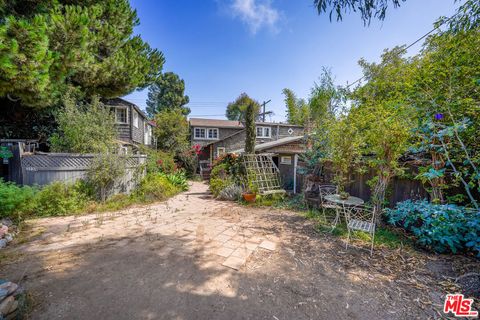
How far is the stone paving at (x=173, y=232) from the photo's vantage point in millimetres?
3637

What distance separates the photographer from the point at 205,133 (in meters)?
20.6

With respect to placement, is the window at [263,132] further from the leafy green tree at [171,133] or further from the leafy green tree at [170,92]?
the leafy green tree at [170,92]

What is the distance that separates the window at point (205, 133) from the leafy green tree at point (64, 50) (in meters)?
10.2

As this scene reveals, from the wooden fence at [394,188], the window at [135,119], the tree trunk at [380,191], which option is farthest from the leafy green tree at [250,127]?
the window at [135,119]

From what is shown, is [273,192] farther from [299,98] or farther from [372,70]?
[299,98]

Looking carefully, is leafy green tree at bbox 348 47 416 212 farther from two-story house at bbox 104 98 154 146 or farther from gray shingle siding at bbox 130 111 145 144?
gray shingle siding at bbox 130 111 145 144

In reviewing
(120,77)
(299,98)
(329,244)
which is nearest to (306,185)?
(329,244)

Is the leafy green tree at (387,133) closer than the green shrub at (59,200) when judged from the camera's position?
Yes

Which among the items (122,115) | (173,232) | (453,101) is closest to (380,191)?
(453,101)

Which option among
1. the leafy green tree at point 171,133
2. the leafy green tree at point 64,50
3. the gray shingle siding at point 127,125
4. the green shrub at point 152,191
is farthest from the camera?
the leafy green tree at point 171,133

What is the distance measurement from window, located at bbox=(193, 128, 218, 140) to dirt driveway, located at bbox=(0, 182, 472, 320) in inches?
639

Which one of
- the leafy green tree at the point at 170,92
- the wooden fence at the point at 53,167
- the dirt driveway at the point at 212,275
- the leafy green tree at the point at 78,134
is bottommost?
the dirt driveway at the point at 212,275

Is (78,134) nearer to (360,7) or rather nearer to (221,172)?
(221,172)

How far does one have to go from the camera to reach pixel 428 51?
531 centimetres
